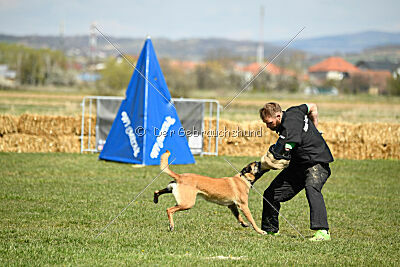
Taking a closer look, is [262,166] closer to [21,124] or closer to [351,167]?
[351,167]

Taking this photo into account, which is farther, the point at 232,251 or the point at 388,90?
the point at 388,90

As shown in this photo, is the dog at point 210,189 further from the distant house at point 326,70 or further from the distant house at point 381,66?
the distant house at point 326,70

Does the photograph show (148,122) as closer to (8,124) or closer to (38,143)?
(38,143)

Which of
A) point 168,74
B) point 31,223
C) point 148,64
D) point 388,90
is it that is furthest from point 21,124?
point 168,74

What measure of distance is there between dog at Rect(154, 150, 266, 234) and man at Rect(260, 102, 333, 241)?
0.31 m

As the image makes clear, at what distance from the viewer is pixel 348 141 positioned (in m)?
19.2

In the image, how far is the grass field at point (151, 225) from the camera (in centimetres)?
588

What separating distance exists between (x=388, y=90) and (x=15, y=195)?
102 ft

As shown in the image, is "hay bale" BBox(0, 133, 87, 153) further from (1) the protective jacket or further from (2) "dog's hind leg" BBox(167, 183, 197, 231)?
(1) the protective jacket

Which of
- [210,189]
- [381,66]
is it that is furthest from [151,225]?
[381,66]

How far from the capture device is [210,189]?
23.9 ft

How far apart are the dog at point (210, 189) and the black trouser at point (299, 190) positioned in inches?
10.5

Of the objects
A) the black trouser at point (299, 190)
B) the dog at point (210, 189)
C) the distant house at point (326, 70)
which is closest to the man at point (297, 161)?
the black trouser at point (299, 190)

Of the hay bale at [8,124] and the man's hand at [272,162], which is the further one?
the hay bale at [8,124]
